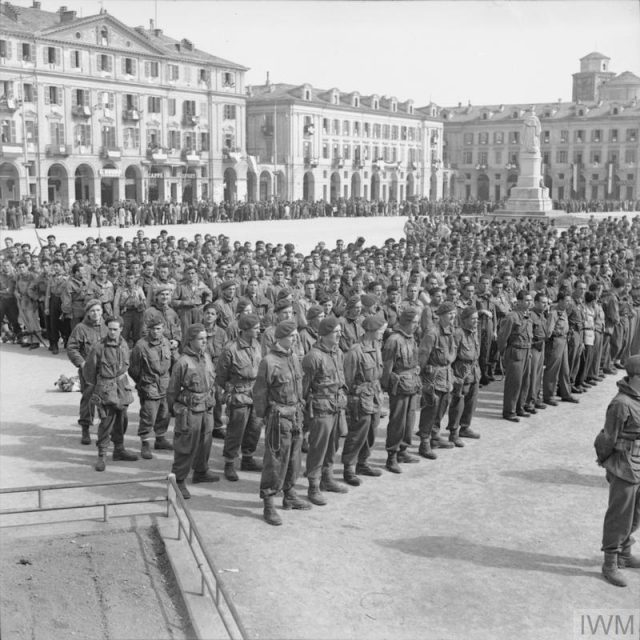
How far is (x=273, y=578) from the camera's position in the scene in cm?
655

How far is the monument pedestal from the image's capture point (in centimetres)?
4731

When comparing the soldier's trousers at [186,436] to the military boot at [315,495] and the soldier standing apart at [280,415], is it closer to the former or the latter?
the soldier standing apart at [280,415]

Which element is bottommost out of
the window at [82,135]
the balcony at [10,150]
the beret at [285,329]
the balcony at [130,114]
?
the beret at [285,329]

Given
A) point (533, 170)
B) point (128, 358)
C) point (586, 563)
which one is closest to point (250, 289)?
point (128, 358)

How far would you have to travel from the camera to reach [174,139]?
2479 inches

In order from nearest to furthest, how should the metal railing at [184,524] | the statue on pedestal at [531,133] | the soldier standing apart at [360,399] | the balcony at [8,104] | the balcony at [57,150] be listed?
the metal railing at [184,524], the soldier standing apart at [360,399], the statue on pedestal at [531,133], the balcony at [8,104], the balcony at [57,150]

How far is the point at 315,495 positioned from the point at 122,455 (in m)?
2.52

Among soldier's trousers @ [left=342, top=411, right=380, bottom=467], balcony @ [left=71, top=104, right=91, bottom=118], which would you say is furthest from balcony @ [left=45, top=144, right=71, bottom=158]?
soldier's trousers @ [left=342, top=411, right=380, bottom=467]

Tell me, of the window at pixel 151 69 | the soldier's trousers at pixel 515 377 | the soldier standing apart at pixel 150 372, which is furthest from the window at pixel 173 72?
the soldier standing apart at pixel 150 372

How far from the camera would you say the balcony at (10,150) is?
5044 cm

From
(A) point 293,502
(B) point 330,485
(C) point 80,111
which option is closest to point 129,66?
(C) point 80,111

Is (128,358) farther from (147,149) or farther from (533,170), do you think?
(147,149)

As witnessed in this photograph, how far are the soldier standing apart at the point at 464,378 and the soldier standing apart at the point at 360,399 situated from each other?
1.60m

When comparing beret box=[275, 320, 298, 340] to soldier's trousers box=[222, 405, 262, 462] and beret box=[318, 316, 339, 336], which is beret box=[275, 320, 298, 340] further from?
soldier's trousers box=[222, 405, 262, 462]
